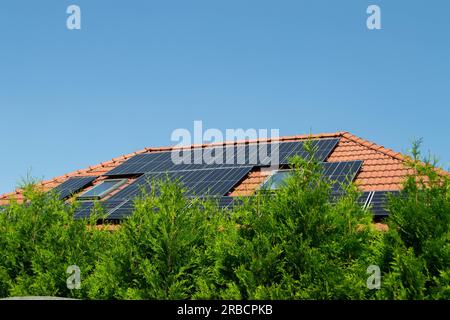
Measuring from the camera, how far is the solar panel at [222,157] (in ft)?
59.0

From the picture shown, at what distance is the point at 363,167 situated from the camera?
16.6 m

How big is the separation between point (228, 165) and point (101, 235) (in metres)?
6.52

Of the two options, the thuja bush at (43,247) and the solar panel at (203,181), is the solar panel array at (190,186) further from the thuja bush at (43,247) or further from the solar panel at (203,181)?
the thuja bush at (43,247)

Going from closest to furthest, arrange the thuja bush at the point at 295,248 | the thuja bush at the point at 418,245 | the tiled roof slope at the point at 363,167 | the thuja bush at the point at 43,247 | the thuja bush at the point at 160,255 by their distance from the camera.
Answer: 1. the thuja bush at the point at 418,245
2. the thuja bush at the point at 295,248
3. the thuja bush at the point at 160,255
4. the thuja bush at the point at 43,247
5. the tiled roof slope at the point at 363,167

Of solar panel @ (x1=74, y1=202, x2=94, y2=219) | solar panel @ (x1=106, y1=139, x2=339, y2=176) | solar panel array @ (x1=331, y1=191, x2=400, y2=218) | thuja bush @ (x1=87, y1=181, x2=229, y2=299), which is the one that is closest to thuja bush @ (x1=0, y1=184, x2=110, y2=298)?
solar panel @ (x1=74, y1=202, x2=94, y2=219)

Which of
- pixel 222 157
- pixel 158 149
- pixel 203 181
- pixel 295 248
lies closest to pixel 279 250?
pixel 295 248

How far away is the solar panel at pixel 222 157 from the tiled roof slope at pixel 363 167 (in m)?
0.63

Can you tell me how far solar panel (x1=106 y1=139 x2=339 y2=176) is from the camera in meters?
18.0

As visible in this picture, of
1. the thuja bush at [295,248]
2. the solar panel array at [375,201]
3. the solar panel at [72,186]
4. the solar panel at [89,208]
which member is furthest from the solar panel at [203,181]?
the thuja bush at [295,248]

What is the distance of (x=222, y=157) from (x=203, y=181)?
3348 millimetres

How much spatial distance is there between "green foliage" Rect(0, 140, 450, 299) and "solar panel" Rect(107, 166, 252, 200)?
3.13 metres

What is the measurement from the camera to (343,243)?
954 cm
